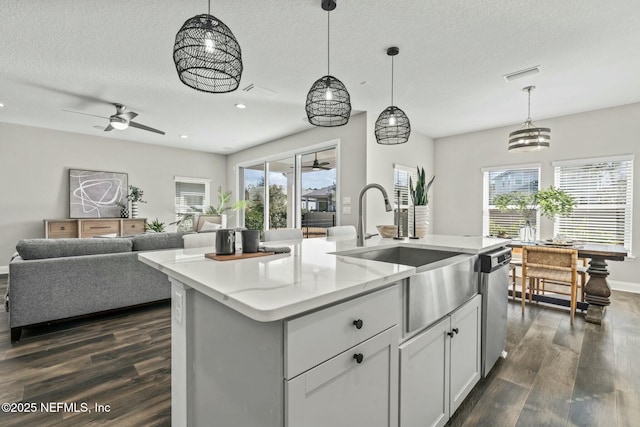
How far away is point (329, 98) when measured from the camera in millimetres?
2117

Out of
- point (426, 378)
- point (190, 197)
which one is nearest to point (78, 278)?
point (426, 378)

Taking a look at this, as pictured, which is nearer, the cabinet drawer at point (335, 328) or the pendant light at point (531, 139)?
the cabinet drawer at point (335, 328)

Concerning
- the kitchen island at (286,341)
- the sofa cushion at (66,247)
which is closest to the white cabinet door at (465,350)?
the kitchen island at (286,341)

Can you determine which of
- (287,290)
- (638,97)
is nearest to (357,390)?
(287,290)

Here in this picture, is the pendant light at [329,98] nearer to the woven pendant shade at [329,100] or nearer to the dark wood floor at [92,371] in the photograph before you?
the woven pendant shade at [329,100]

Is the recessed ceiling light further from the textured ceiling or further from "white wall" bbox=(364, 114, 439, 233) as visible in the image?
"white wall" bbox=(364, 114, 439, 233)

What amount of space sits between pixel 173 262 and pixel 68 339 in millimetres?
2120

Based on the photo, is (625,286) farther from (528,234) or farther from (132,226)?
(132,226)

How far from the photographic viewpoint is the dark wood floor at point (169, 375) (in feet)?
5.30

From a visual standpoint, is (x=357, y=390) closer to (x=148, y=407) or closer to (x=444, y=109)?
(x=148, y=407)

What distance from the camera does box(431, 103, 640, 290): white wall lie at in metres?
4.05

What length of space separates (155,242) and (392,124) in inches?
109

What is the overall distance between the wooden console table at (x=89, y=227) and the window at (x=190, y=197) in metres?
1.08

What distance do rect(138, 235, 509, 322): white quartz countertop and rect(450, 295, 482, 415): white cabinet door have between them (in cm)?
68
